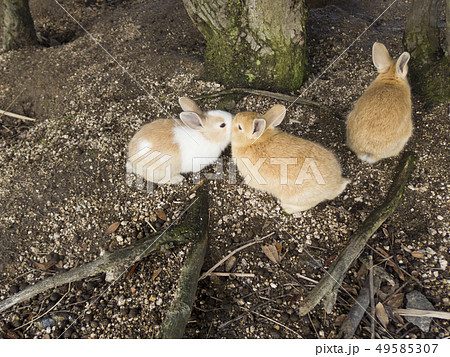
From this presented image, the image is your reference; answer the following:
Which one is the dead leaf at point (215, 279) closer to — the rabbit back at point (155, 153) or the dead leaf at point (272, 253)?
the dead leaf at point (272, 253)

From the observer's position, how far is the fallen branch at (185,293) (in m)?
2.67

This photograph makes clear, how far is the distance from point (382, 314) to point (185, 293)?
1.69 meters

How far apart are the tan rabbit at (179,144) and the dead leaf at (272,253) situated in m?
1.19

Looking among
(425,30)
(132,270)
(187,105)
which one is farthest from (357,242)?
(425,30)

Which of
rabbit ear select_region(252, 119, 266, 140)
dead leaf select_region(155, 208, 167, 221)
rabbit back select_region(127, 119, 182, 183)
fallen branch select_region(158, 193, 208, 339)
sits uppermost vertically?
rabbit ear select_region(252, 119, 266, 140)

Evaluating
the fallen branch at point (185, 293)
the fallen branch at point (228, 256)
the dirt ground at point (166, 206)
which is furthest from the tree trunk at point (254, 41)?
the fallen branch at point (185, 293)

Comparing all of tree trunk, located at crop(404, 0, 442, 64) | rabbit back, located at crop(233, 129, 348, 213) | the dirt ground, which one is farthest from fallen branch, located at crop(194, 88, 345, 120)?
tree trunk, located at crop(404, 0, 442, 64)

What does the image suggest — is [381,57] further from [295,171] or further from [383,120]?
[295,171]

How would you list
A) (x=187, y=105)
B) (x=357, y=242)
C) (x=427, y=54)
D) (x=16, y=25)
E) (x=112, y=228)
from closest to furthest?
(x=357, y=242), (x=112, y=228), (x=187, y=105), (x=427, y=54), (x=16, y=25)

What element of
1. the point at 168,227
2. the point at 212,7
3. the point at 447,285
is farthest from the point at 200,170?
the point at 447,285

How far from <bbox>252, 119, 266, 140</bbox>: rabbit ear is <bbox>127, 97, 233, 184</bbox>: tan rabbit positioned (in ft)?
1.85

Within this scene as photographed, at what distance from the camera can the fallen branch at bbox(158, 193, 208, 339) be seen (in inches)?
105

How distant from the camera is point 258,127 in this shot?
3301 mm

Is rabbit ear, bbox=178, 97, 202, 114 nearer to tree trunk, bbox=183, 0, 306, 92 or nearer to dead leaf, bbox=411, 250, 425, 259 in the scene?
tree trunk, bbox=183, 0, 306, 92
